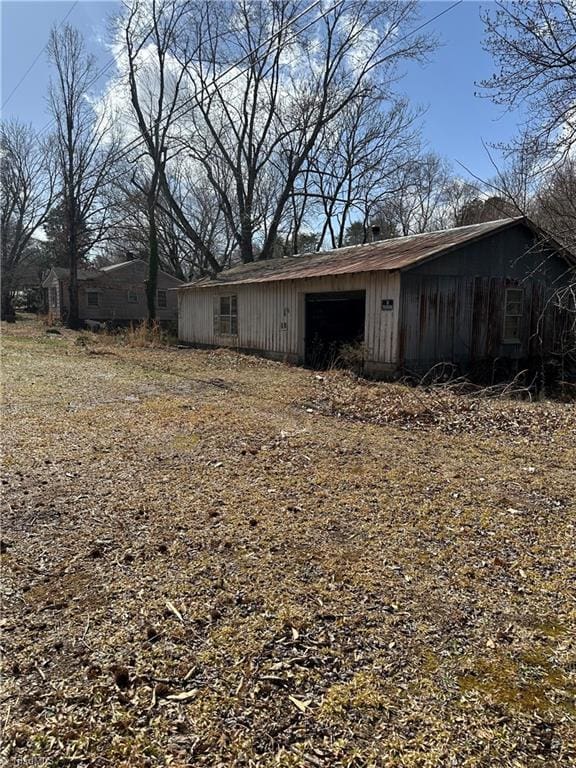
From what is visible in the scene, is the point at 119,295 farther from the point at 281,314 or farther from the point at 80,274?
the point at 281,314

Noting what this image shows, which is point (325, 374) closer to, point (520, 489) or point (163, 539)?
point (520, 489)

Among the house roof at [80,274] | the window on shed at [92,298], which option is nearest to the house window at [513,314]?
the house roof at [80,274]

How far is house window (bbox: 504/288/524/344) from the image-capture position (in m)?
12.7

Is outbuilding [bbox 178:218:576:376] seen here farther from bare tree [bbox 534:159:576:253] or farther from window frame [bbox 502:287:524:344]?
bare tree [bbox 534:159:576:253]

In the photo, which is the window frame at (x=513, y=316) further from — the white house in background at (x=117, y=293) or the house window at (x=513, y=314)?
the white house in background at (x=117, y=293)

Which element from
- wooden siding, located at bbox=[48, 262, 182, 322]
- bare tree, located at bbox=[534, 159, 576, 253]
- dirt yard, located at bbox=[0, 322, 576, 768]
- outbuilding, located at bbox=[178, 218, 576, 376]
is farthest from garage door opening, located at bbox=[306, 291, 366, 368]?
wooden siding, located at bbox=[48, 262, 182, 322]

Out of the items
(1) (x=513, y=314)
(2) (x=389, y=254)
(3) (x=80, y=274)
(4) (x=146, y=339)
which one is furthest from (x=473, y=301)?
(3) (x=80, y=274)

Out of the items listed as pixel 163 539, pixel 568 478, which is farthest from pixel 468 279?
pixel 163 539

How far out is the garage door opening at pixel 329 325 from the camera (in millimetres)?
13492

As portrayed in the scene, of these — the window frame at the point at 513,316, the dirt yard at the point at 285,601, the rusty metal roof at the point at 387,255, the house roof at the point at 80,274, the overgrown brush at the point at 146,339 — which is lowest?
the dirt yard at the point at 285,601

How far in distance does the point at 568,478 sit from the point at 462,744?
12.0 ft

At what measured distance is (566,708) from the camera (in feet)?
6.51

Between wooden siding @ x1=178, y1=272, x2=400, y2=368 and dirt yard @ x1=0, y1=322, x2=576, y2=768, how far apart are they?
5.60 metres

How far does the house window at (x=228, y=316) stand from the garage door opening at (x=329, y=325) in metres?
3.54
